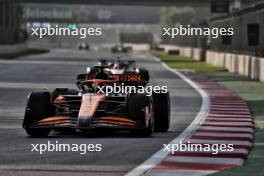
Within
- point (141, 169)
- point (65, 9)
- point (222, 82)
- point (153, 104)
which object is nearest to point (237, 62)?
point (222, 82)

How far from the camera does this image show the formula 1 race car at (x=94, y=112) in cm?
1487

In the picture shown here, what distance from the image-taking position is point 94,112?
592 inches

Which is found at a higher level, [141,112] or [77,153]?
[141,112]

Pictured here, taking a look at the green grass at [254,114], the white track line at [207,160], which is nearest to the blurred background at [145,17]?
the green grass at [254,114]

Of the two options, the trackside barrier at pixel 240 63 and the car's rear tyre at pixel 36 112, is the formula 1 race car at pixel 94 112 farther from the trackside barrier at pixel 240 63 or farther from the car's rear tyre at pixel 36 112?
the trackside barrier at pixel 240 63

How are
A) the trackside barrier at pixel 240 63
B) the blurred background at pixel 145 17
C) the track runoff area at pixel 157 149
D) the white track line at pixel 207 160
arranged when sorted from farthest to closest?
the blurred background at pixel 145 17 < the trackside barrier at pixel 240 63 < the white track line at pixel 207 160 < the track runoff area at pixel 157 149

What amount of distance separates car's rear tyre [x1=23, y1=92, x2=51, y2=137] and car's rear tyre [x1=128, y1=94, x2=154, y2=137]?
1.33 meters

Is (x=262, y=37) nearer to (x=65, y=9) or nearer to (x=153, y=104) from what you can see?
(x=153, y=104)

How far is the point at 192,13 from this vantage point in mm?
184250

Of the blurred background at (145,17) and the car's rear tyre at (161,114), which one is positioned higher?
the car's rear tyre at (161,114)

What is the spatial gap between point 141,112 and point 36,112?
1.65 m

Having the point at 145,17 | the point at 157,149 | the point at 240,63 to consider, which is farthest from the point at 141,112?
the point at 145,17

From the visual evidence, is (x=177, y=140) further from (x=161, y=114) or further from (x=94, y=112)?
(x=161, y=114)

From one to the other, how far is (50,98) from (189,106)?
27.1ft
